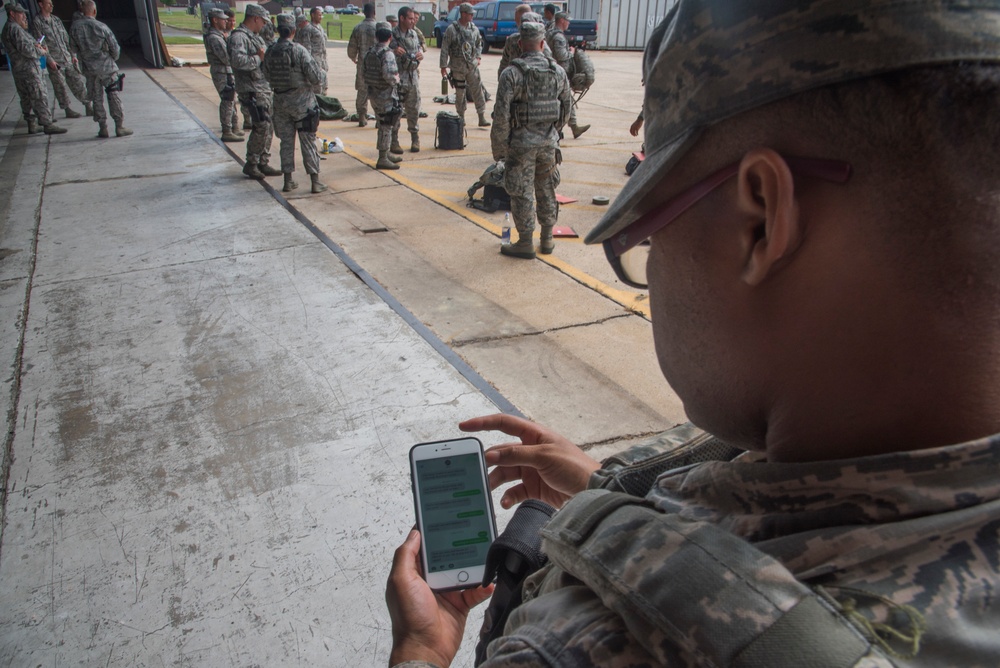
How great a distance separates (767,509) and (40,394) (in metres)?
4.18

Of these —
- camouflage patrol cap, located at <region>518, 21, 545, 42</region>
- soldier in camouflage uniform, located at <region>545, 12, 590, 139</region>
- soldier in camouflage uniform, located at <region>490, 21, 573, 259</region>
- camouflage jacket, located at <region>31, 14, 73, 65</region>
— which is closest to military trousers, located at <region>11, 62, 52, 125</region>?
camouflage jacket, located at <region>31, 14, 73, 65</region>

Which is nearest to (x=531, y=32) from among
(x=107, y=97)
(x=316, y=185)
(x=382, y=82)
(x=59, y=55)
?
(x=316, y=185)

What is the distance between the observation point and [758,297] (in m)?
0.75

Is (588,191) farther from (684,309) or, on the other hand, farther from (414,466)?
(684,309)

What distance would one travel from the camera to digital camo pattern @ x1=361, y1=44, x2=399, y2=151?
9.08m

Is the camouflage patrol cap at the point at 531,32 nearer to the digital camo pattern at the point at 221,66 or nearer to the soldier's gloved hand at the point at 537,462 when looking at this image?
the soldier's gloved hand at the point at 537,462

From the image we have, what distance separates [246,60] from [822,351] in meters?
9.47

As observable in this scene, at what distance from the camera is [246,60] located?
28.7 feet

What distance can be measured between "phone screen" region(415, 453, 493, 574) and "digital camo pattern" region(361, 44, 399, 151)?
817 cm

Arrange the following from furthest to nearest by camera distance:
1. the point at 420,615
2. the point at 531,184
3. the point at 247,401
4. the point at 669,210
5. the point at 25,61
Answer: the point at 25,61, the point at 531,184, the point at 247,401, the point at 420,615, the point at 669,210

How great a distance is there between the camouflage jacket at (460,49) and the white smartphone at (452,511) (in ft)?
36.0

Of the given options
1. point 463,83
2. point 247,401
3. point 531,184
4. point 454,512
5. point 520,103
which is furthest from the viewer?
point 463,83

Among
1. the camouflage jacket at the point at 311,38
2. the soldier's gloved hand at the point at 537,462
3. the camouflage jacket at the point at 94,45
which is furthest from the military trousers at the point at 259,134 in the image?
the soldier's gloved hand at the point at 537,462

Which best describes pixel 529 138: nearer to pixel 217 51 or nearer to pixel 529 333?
pixel 529 333
